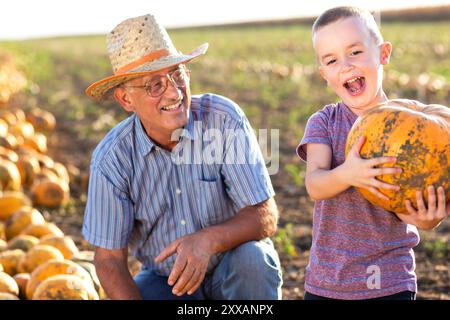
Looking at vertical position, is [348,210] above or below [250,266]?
above

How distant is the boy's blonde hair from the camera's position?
2951mm

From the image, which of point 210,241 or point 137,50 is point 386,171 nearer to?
point 210,241

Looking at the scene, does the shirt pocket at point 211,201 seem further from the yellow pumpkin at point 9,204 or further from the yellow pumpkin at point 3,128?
the yellow pumpkin at point 3,128

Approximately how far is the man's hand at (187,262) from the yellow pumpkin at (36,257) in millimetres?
1559

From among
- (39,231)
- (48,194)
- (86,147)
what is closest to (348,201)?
(39,231)

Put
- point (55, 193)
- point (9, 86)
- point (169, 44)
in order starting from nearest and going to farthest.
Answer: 1. point (169, 44)
2. point (55, 193)
3. point (9, 86)

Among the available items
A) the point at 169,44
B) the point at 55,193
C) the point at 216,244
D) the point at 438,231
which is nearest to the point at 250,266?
the point at 216,244

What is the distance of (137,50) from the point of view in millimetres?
3783

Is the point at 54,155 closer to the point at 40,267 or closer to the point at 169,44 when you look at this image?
the point at 40,267

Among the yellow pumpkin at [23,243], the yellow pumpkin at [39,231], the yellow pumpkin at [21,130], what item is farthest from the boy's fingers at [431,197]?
the yellow pumpkin at [21,130]

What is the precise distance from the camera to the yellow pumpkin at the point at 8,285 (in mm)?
4316

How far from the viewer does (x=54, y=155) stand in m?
9.66

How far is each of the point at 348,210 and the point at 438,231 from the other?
10.4 ft

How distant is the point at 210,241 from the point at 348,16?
119 centimetres
